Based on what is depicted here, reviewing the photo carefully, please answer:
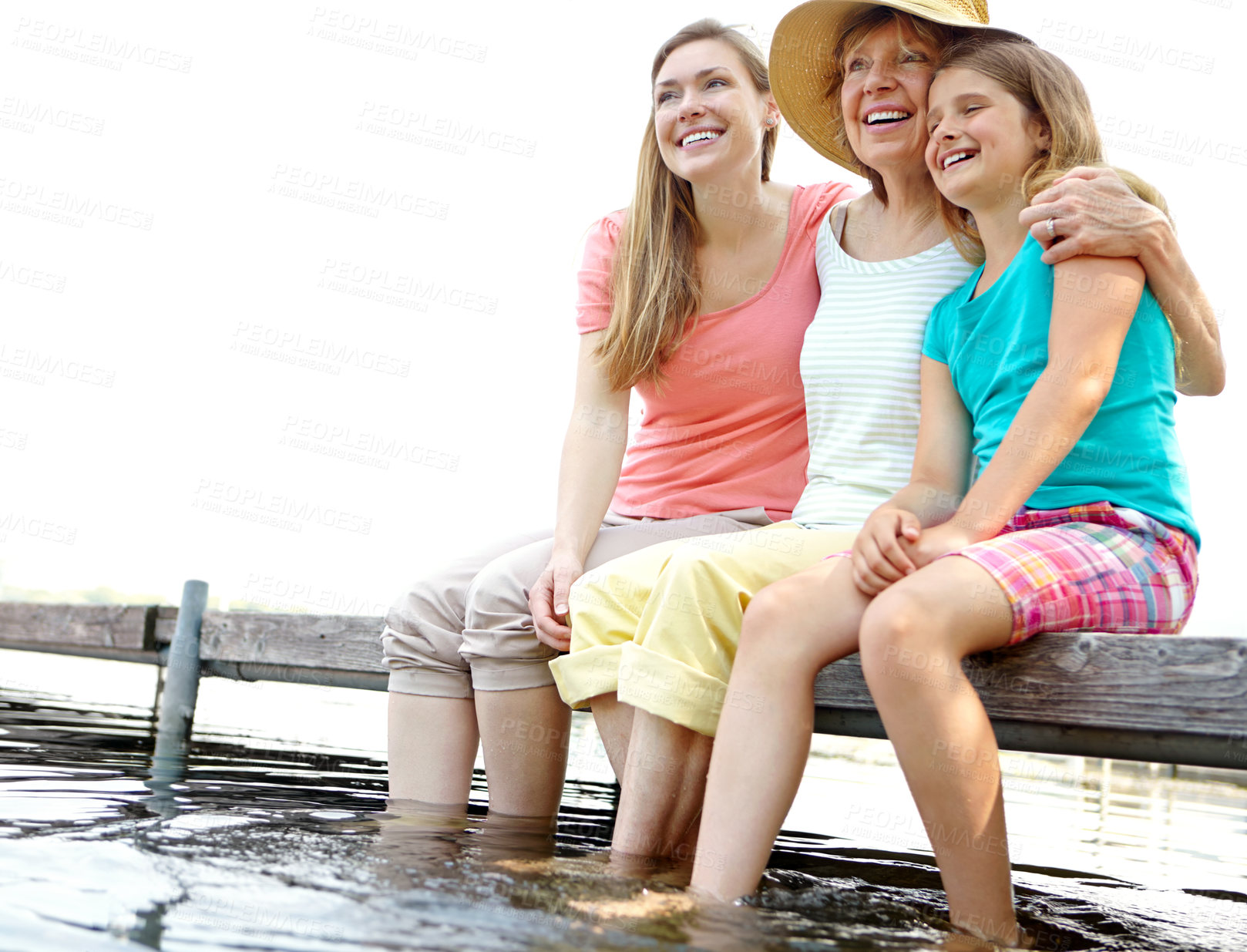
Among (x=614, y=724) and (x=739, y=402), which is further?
(x=739, y=402)

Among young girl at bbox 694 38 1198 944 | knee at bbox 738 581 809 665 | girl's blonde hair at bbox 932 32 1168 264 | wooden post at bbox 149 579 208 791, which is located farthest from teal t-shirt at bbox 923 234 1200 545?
wooden post at bbox 149 579 208 791

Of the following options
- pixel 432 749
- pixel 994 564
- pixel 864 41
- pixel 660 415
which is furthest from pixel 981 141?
pixel 432 749

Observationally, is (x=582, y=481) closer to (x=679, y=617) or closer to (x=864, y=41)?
(x=679, y=617)

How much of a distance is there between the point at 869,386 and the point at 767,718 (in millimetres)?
817

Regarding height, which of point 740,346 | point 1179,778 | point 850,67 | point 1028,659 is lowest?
point 1179,778

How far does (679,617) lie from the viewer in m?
1.87

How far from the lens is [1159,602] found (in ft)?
5.45

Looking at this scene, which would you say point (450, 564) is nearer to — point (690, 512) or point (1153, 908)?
point (690, 512)

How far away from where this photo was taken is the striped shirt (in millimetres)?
2143

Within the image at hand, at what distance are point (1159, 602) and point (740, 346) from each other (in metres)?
1.11

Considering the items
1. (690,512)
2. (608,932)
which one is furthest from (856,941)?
(690,512)

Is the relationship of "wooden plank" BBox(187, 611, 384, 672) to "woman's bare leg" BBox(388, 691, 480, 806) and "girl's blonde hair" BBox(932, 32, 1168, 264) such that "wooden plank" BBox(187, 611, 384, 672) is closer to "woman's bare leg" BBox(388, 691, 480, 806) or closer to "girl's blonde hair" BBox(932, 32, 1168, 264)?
"woman's bare leg" BBox(388, 691, 480, 806)

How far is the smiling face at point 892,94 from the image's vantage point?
2.22m

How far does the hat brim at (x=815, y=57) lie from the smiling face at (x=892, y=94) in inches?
2.7
